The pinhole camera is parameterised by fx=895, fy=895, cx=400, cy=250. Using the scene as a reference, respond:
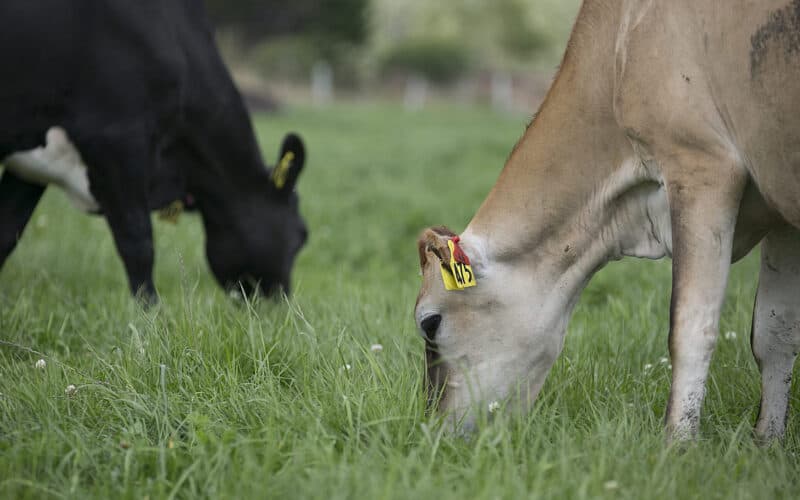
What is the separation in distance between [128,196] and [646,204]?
2761 millimetres

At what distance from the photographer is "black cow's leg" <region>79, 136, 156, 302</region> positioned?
4652mm

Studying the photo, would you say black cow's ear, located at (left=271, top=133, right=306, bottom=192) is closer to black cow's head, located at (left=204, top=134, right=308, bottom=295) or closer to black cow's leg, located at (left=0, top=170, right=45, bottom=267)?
black cow's head, located at (left=204, top=134, right=308, bottom=295)

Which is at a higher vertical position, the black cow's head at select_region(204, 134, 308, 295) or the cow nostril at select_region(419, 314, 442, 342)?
the cow nostril at select_region(419, 314, 442, 342)

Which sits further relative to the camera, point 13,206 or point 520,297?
point 13,206

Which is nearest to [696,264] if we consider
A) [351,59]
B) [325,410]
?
[325,410]

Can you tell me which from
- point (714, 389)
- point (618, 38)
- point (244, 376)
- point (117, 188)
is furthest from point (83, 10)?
point (714, 389)

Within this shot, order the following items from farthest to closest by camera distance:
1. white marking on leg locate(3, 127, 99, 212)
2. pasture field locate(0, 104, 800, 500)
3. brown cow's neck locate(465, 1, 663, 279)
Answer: white marking on leg locate(3, 127, 99, 212)
brown cow's neck locate(465, 1, 663, 279)
pasture field locate(0, 104, 800, 500)

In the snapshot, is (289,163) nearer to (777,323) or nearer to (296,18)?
(777,323)

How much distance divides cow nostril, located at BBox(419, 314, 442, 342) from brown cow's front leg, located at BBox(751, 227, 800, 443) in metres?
1.25

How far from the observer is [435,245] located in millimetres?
3395

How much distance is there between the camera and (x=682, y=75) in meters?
3.00

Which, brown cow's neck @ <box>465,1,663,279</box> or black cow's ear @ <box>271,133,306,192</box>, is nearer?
brown cow's neck @ <box>465,1,663,279</box>

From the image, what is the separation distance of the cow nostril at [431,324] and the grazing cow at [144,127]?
1.99 meters

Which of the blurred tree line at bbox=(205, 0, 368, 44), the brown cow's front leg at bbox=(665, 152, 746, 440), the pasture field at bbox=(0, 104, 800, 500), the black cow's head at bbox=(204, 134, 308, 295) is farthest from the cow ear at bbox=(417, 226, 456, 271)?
the blurred tree line at bbox=(205, 0, 368, 44)
